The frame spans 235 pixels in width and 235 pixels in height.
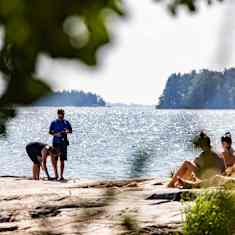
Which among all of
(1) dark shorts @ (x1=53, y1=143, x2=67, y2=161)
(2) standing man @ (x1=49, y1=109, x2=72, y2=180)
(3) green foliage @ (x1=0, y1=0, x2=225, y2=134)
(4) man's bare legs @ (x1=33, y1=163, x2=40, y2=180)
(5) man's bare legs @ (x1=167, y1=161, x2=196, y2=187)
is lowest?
(4) man's bare legs @ (x1=33, y1=163, x2=40, y2=180)

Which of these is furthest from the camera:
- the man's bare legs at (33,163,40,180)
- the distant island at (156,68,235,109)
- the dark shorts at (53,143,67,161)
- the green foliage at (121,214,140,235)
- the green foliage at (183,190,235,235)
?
the man's bare legs at (33,163,40,180)

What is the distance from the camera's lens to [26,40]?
2.30 ft

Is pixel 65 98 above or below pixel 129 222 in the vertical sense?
above

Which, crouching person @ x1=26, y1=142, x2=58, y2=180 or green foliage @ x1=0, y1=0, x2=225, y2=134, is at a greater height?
green foliage @ x1=0, y1=0, x2=225, y2=134

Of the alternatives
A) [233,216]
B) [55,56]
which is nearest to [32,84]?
[55,56]

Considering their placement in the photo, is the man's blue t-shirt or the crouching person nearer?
the man's blue t-shirt

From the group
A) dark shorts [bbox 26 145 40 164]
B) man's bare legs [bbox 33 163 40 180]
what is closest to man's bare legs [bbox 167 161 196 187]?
man's bare legs [bbox 33 163 40 180]

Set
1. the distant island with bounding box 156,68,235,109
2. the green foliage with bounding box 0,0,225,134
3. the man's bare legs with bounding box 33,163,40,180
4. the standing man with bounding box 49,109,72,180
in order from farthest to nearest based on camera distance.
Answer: the man's bare legs with bounding box 33,163,40,180 < the standing man with bounding box 49,109,72,180 < the distant island with bounding box 156,68,235,109 < the green foliage with bounding box 0,0,225,134

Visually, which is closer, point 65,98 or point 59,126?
point 65,98

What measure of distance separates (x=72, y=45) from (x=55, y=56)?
2 cm

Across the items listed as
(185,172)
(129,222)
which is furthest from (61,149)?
(129,222)

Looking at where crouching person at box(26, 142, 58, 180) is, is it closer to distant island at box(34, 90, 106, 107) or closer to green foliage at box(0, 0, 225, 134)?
distant island at box(34, 90, 106, 107)

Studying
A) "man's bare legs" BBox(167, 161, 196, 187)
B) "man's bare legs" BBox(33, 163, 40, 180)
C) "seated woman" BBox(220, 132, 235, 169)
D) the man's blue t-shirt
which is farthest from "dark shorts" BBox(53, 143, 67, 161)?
"seated woman" BBox(220, 132, 235, 169)

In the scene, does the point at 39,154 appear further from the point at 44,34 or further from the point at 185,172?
the point at 44,34
